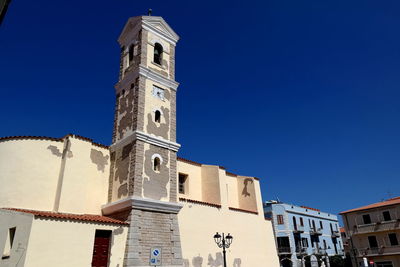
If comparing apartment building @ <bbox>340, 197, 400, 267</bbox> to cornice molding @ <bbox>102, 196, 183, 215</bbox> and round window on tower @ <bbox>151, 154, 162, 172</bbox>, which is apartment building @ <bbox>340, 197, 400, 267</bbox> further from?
round window on tower @ <bbox>151, 154, 162, 172</bbox>

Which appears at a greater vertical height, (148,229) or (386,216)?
(386,216)

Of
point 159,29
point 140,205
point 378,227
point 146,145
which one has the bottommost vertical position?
point 140,205

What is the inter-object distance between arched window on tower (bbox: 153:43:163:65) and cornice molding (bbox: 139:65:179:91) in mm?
1510

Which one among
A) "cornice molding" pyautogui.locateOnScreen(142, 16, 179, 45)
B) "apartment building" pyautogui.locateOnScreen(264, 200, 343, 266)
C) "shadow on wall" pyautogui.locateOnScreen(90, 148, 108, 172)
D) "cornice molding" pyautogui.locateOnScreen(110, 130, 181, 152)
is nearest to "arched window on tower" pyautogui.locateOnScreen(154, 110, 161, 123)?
"cornice molding" pyautogui.locateOnScreen(110, 130, 181, 152)

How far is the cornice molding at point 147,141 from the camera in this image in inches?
601

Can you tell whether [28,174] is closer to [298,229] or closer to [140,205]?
[140,205]

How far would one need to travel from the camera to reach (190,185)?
788 inches

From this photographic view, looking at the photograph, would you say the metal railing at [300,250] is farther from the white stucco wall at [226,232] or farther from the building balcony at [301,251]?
the white stucco wall at [226,232]

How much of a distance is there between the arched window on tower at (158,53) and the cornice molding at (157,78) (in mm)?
1510

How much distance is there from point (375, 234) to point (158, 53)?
2960cm

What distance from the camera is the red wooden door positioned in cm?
1235

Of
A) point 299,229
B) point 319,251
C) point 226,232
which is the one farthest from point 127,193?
point 319,251

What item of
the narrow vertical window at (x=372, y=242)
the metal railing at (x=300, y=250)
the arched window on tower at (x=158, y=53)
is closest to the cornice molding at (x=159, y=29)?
the arched window on tower at (x=158, y=53)

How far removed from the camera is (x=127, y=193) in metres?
14.4
